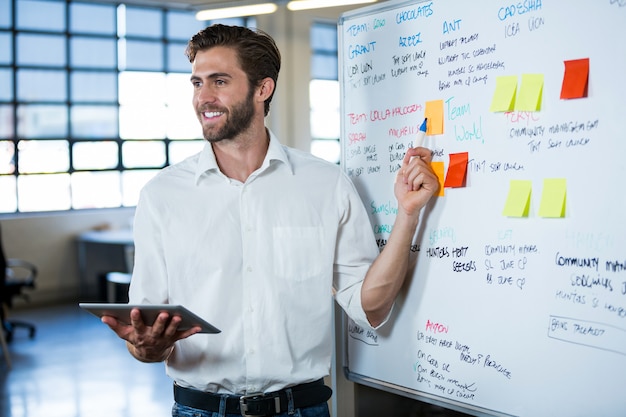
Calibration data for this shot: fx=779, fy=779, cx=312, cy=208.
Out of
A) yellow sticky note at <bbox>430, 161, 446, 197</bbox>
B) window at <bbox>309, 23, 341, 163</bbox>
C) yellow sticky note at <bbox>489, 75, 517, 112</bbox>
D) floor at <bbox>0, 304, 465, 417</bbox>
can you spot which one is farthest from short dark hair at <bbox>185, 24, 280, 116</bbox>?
window at <bbox>309, 23, 341, 163</bbox>

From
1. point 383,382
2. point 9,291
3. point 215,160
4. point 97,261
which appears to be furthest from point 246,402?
point 97,261

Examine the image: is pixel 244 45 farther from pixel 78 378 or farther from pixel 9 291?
pixel 9 291

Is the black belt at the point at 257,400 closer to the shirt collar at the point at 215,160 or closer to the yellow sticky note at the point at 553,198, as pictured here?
the shirt collar at the point at 215,160

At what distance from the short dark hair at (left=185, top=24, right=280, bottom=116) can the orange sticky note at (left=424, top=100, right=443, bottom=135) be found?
0.47 metres

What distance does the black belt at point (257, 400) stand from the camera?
2.09 meters

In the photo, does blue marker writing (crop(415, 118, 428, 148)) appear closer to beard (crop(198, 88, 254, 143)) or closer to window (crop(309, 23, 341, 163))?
beard (crop(198, 88, 254, 143))

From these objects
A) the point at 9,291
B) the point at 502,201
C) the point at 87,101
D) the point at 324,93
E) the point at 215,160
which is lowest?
the point at 9,291

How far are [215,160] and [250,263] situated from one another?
12.4 inches

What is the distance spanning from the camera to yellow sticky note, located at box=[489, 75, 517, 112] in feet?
6.39

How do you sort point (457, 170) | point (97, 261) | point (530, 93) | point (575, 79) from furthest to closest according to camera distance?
point (97, 261)
point (457, 170)
point (530, 93)
point (575, 79)

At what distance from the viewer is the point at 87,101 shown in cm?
898

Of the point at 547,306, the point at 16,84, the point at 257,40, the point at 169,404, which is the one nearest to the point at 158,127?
the point at 16,84

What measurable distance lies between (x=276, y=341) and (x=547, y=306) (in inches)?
28.6

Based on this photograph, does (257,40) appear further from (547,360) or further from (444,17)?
(547,360)
